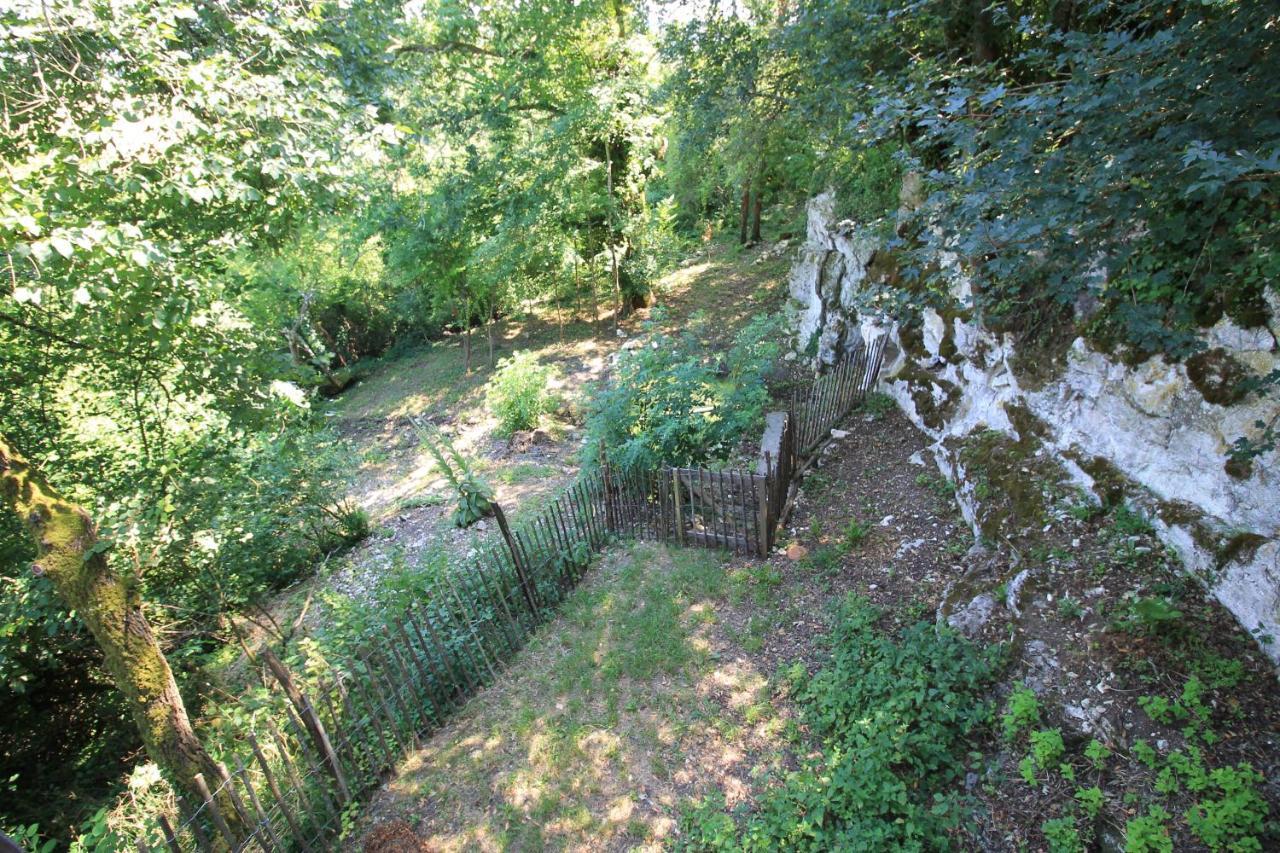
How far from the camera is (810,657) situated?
514cm

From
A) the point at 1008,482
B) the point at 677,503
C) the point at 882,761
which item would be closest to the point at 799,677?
the point at 882,761

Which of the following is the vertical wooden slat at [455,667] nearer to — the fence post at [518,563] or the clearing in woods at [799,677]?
the clearing in woods at [799,677]

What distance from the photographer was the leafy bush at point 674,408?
771 cm

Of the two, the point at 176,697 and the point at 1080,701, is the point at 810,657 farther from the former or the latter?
the point at 176,697

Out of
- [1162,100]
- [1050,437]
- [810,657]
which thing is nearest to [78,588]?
[810,657]

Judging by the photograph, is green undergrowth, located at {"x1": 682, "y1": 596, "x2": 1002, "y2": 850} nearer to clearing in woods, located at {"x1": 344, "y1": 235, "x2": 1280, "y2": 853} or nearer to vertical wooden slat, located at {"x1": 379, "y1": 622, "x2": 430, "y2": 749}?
clearing in woods, located at {"x1": 344, "y1": 235, "x2": 1280, "y2": 853}

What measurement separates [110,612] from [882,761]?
221 inches

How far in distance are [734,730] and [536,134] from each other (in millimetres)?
14836

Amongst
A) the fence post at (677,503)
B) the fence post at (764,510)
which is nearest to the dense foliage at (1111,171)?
the fence post at (764,510)

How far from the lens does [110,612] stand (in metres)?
4.04

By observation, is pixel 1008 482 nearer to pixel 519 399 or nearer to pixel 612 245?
pixel 519 399

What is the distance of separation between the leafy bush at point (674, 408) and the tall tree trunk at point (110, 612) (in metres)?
4.74

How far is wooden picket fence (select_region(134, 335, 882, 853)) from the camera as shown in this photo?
409 cm

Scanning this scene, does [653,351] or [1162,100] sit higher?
[1162,100]
